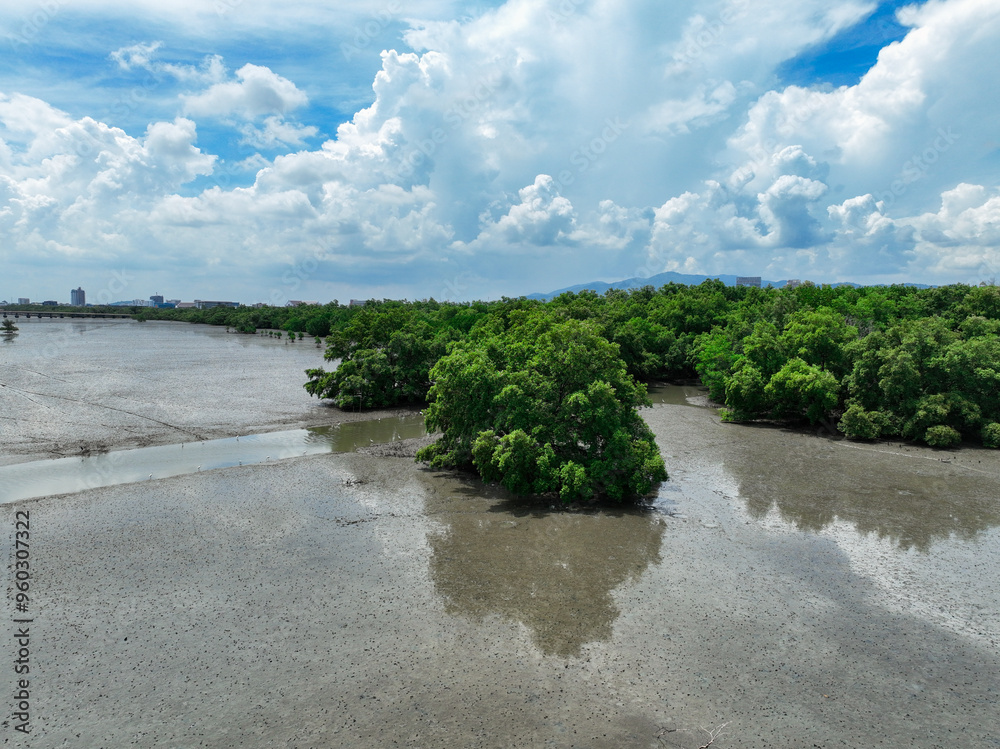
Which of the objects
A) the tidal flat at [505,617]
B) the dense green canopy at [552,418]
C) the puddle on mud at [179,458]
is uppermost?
the dense green canopy at [552,418]

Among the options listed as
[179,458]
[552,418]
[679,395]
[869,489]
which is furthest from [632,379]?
[679,395]

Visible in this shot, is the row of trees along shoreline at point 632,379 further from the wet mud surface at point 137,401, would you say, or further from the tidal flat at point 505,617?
the wet mud surface at point 137,401

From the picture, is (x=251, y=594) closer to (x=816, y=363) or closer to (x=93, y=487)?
(x=93, y=487)

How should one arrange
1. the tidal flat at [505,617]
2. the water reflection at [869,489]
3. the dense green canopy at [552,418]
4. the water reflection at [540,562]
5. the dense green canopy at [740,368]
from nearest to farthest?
the tidal flat at [505,617]
the water reflection at [540,562]
the water reflection at [869,489]
the dense green canopy at [552,418]
the dense green canopy at [740,368]

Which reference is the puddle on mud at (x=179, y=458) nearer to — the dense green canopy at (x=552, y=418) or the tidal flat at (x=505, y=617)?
the tidal flat at (x=505, y=617)

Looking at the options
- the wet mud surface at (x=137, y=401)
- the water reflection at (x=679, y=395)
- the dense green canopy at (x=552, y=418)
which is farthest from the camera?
the water reflection at (x=679, y=395)

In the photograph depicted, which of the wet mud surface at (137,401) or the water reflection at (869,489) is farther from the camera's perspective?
the wet mud surface at (137,401)

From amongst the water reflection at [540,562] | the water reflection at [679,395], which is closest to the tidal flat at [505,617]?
the water reflection at [540,562]

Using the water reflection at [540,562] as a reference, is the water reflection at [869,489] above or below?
above
